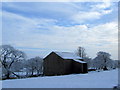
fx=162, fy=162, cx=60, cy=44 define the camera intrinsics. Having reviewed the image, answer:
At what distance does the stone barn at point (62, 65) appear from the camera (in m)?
38.7

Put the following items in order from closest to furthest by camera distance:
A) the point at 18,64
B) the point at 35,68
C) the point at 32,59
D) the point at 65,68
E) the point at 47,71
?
1. the point at 65,68
2. the point at 47,71
3. the point at 18,64
4. the point at 35,68
5. the point at 32,59

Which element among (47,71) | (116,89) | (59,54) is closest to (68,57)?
(59,54)

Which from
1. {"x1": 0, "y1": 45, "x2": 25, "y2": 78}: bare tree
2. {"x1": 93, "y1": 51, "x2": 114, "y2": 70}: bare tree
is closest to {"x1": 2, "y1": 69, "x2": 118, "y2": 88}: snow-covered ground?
{"x1": 0, "y1": 45, "x2": 25, "y2": 78}: bare tree

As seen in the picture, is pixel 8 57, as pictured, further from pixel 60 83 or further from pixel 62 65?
pixel 60 83

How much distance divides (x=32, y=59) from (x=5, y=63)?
2722 cm

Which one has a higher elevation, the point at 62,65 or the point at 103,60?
the point at 62,65

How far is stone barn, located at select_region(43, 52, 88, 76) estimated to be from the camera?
38.7 metres

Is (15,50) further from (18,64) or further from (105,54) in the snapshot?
(105,54)

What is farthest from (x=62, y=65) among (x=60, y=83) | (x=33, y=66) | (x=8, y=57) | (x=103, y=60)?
(x=103, y=60)

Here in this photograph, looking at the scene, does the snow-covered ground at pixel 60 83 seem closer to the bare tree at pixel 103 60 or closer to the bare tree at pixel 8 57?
the bare tree at pixel 8 57

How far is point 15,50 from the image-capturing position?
50.6 m

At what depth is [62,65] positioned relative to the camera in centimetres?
3856

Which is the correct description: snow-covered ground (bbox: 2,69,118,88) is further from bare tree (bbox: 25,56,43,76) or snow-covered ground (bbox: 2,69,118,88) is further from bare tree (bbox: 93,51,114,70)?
bare tree (bbox: 93,51,114,70)

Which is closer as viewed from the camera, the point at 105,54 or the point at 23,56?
the point at 23,56
